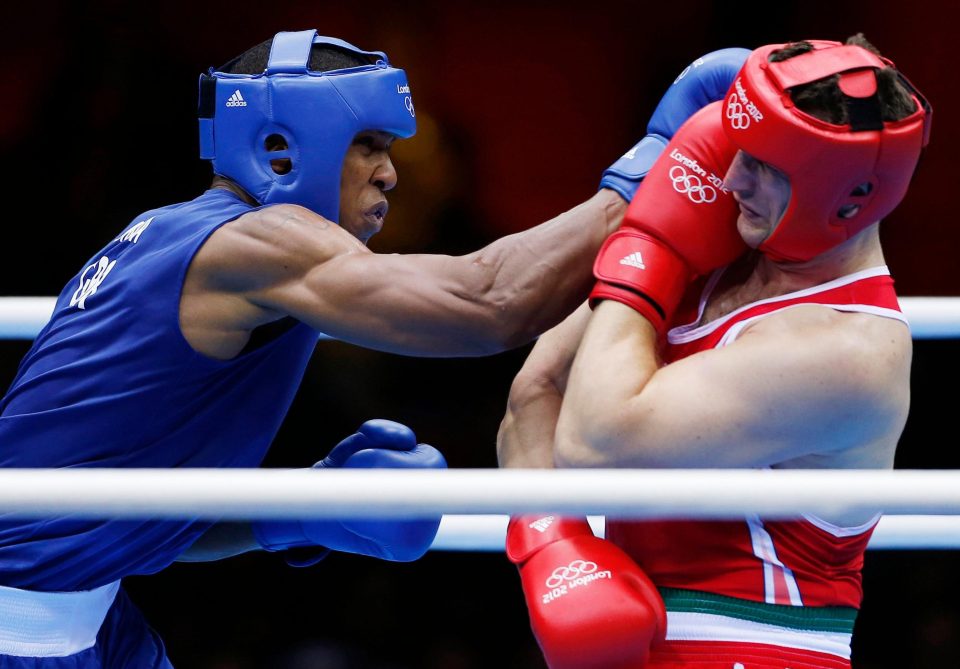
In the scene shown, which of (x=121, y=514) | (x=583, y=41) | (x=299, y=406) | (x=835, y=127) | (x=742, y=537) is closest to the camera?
(x=121, y=514)

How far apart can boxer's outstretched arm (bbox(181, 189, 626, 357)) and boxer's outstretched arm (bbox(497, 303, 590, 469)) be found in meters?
0.05

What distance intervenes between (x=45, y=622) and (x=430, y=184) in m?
2.42

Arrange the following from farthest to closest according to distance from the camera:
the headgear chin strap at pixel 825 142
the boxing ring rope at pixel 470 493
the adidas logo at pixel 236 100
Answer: the adidas logo at pixel 236 100
the headgear chin strap at pixel 825 142
the boxing ring rope at pixel 470 493

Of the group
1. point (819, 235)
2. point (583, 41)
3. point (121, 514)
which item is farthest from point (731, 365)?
point (583, 41)

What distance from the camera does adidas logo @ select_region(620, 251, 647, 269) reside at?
180 centimetres

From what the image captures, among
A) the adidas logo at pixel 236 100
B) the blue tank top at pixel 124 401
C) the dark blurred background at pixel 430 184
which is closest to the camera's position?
the blue tank top at pixel 124 401

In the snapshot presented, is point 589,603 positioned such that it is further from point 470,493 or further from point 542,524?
point 470,493

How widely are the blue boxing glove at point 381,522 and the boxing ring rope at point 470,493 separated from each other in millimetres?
707

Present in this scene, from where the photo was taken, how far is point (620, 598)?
1.71m

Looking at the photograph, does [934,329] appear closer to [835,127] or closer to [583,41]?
[835,127]

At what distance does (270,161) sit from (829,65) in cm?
100

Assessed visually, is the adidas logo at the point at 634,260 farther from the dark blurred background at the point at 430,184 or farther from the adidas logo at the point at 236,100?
the dark blurred background at the point at 430,184

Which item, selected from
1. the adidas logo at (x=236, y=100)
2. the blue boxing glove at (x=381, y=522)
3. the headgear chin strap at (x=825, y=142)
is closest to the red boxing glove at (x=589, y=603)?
the blue boxing glove at (x=381, y=522)

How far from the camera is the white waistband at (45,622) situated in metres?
2.02
